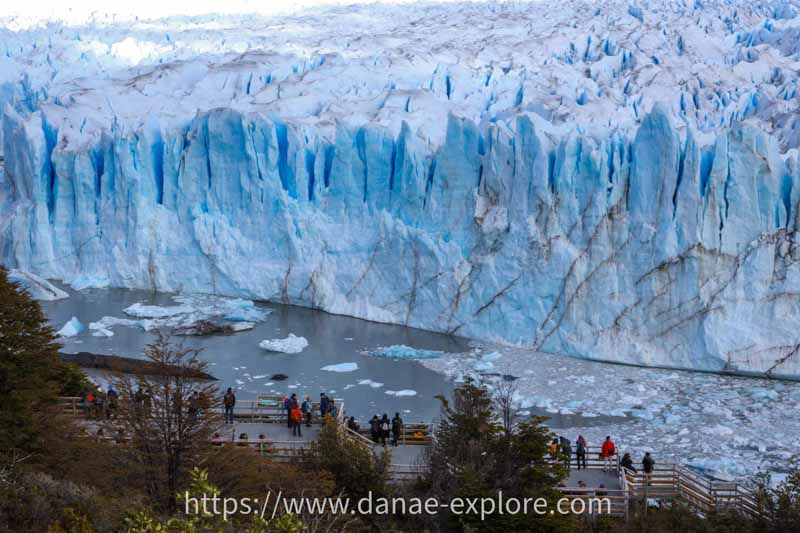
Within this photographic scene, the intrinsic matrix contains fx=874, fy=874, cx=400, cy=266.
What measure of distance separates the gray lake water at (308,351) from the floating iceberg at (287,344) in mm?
140

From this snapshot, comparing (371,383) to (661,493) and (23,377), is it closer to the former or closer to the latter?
(661,493)

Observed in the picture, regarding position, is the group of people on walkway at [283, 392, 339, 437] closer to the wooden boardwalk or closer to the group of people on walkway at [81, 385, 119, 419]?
the wooden boardwalk

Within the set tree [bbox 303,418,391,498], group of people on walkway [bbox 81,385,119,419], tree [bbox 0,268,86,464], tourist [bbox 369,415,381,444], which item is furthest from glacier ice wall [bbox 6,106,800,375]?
tree [bbox 0,268,86,464]

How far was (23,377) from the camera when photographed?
28.1 feet

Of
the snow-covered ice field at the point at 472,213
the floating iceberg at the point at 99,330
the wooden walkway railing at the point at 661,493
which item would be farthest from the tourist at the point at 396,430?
the floating iceberg at the point at 99,330

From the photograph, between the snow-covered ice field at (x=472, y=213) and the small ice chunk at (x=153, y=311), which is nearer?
the snow-covered ice field at (x=472, y=213)

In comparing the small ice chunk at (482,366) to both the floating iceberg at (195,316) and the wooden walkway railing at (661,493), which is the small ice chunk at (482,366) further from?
the wooden walkway railing at (661,493)

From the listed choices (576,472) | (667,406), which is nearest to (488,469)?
(576,472)

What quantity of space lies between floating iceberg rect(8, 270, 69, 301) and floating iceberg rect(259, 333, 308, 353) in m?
6.43

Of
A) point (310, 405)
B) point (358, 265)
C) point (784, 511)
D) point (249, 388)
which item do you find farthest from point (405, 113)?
point (784, 511)

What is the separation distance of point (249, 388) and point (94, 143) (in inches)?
437

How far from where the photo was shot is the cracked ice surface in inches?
473

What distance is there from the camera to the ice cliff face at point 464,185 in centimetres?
1652

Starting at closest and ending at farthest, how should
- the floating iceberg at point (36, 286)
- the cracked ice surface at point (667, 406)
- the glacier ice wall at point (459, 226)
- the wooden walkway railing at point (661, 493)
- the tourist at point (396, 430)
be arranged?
1. the wooden walkway railing at point (661, 493)
2. the tourist at point (396, 430)
3. the cracked ice surface at point (667, 406)
4. the glacier ice wall at point (459, 226)
5. the floating iceberg at point (36, 286)
